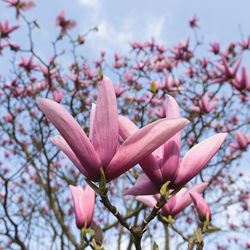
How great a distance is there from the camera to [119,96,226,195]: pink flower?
68cm

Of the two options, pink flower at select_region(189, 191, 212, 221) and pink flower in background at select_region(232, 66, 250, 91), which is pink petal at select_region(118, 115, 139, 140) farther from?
pink flower in background at select_region(232, 66, 250, 91)

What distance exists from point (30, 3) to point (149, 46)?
2315mm

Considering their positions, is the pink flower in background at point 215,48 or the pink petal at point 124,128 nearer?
the pink petal at point 124,128

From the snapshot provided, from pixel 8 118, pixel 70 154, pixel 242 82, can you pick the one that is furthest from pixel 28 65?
pixel 70 154

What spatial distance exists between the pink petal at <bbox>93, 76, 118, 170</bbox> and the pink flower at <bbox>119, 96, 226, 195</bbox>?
0.13 feet

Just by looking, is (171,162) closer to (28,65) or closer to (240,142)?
(240,142)

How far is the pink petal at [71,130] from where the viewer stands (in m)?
0.61

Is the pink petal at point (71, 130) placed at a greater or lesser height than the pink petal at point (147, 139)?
greater

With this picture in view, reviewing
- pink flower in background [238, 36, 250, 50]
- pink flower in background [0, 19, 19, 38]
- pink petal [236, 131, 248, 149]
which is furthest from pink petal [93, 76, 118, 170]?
pink flower in background [238, 36, 250, 50]

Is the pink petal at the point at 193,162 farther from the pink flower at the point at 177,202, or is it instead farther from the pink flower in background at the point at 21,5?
the pink flower in background at the point at 21,5

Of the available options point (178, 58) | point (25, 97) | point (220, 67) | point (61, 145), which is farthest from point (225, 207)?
point (61, 145)

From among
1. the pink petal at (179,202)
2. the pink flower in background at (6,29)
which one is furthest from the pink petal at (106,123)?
the pink flower in background at (6,29)

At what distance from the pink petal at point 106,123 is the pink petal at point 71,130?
0.07 ft

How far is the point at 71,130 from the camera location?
2.01ft
